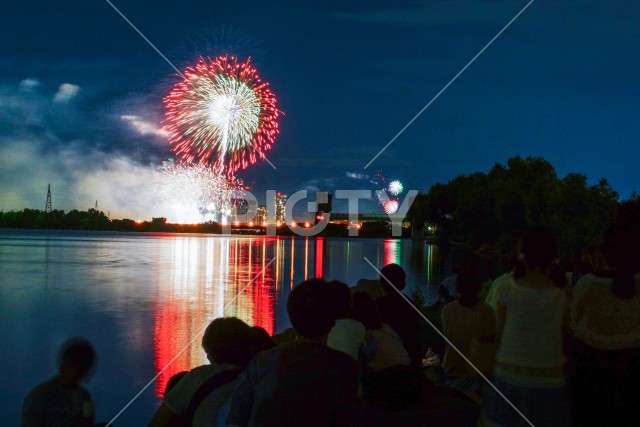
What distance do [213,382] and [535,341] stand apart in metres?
2.19

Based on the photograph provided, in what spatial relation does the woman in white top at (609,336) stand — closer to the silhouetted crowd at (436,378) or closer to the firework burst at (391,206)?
the silhouetted crowd at (436,378)

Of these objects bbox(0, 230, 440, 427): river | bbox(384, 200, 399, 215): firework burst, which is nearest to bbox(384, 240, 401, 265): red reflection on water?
bbox(0, 230, 440, 427): river

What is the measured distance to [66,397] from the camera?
5414 mm

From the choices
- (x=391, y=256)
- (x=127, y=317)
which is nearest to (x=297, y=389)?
(x=127, y=317)

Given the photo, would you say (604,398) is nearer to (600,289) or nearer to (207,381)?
(600,289)

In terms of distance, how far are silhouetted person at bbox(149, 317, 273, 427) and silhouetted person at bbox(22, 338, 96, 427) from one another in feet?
5.12

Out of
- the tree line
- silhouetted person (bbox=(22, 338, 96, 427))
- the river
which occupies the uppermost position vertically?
the tree line

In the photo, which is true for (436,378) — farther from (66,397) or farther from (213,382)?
(66,397)

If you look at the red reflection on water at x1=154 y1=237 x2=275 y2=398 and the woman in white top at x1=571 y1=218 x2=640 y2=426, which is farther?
the red reflection on water at x1=154 y1=237 x2=275 y2=398

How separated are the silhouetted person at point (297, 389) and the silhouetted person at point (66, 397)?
242 cm

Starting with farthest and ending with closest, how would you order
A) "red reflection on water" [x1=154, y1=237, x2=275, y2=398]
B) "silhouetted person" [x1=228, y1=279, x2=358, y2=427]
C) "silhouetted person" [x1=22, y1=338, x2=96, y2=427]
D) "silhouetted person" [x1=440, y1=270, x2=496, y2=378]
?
"red reflection on water" [x1=154, y1=237, x2=275, y2=398]
"silhouetted person" [x1=440, y1=270, x2=496, y2=378]
"silhouetted person" [x1=22, y1=338, x2=96, y2=427]
"silhouetted person" [x1=228, y1=279, x2=358, y2=427]

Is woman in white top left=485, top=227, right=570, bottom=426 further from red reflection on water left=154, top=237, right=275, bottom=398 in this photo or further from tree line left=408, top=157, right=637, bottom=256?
tree line left=408, top=157, right=637, bottom=256

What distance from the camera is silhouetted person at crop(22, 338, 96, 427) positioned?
5.29 m

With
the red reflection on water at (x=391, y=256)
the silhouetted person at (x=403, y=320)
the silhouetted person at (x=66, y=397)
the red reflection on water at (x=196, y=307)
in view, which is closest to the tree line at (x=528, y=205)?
the red reflection on water at (x=391, y=256)
